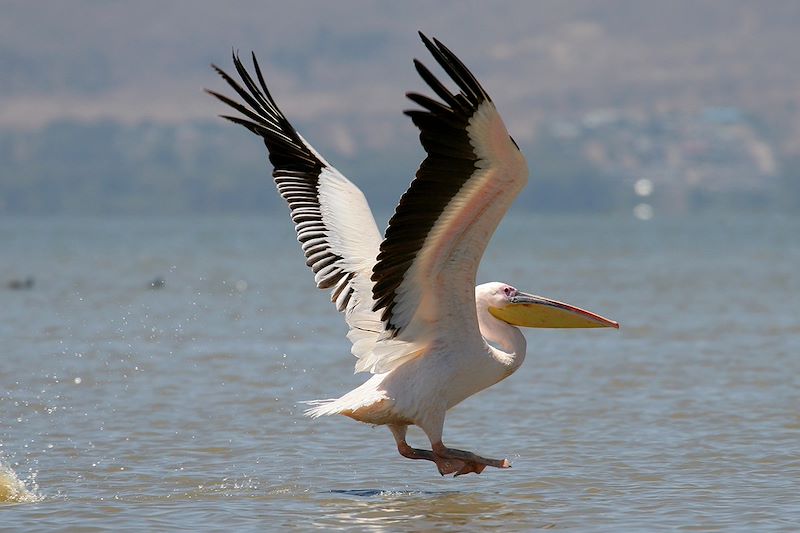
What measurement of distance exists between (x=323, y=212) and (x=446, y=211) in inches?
68.6

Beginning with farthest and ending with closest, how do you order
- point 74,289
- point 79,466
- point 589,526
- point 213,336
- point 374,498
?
point 74,289 → point 213,336 → point 79,466 → point 374,498 → point 589,526

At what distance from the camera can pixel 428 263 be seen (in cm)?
625

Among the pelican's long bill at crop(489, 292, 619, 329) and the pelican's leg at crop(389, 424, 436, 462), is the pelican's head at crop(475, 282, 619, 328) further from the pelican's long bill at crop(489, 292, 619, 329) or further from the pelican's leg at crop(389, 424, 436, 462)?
the pelican's leg at crop(389, 424, 436, 462)

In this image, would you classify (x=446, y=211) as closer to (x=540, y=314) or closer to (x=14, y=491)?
(x=540, y=314)

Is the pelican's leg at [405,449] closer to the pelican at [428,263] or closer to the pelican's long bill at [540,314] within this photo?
the pelican at [428,263]

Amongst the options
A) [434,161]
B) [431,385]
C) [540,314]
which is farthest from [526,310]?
[434,161]

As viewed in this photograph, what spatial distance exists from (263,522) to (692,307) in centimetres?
1289

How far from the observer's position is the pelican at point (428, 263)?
564 centimetres

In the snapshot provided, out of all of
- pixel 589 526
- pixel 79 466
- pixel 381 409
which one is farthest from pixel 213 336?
pixel 589 526

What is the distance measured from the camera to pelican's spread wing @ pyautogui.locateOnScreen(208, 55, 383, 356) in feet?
23.7

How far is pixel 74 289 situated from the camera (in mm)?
23641

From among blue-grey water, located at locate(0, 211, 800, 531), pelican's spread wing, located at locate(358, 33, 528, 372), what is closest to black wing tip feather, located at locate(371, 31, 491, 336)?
pelican's spread wing, located at locate(358, 33, 528, 372)

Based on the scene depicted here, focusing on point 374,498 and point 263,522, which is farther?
point 374,498

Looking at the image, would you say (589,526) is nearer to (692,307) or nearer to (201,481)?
(201,481)
